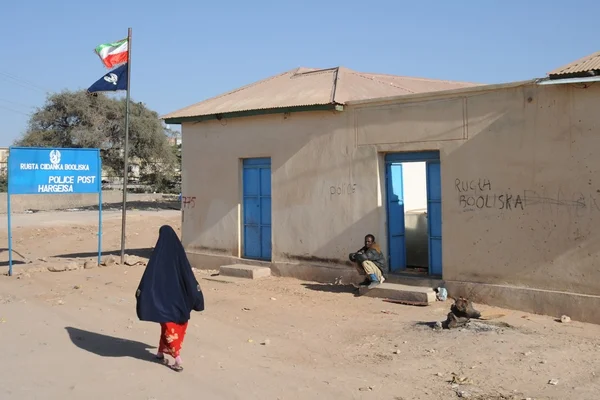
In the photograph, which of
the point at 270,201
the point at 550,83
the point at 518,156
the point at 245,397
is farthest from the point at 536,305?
the point at 270,201

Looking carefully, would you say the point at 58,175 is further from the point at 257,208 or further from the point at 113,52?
the point at 257,208

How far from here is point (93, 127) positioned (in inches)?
1539

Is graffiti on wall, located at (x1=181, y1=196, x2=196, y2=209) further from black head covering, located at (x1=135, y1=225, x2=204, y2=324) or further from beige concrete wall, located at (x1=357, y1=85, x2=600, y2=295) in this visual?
black head covering, located at (x1=135, y1=225, x2=204, y2=324)

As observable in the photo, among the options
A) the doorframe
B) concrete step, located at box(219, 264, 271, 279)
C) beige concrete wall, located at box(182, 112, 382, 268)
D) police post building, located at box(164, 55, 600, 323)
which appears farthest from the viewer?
the doorframe

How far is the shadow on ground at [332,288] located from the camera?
34.5 ft

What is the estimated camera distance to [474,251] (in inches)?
367

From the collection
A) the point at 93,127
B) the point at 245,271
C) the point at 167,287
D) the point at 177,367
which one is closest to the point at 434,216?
the point at 245,271

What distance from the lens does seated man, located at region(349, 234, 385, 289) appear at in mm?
10094

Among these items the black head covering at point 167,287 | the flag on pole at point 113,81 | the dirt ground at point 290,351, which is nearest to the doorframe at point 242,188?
the dirt ground at point 290,351

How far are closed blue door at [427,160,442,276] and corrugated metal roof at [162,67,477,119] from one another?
6.38 ft

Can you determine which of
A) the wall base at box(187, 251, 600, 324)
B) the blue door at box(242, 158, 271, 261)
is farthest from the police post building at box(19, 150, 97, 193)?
the wall base at box(187, 251, 600, 324)

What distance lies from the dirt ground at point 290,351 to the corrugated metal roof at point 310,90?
349cm

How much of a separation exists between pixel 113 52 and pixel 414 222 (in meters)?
7.36

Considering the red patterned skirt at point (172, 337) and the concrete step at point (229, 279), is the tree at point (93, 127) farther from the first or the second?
the red patterned skirt at point (172, 337)
